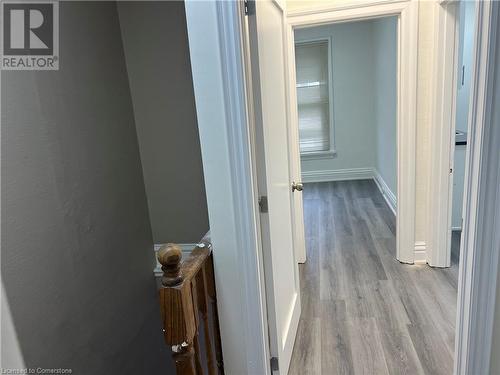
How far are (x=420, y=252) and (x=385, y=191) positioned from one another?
2.14 meters

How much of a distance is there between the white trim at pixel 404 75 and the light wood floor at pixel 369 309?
390 millimetres

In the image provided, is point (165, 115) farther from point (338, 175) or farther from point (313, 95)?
point (338, 175)

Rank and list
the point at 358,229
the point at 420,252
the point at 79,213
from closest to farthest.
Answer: the point at 79,213
the point at 420,252
the point at 358,229

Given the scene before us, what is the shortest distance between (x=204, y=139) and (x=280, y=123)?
0.78m

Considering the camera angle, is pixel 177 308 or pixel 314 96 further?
pixel 314 96

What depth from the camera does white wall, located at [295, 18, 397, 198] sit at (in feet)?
17.9

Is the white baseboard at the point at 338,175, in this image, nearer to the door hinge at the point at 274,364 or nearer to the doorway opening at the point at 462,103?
the doorway opening at the point at 462,103

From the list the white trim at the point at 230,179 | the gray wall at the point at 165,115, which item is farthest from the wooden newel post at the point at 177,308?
the gray wall at the point at 165,115

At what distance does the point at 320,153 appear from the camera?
6.40 metres

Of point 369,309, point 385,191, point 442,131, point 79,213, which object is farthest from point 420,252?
point 79,213

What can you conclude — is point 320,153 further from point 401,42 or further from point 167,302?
point 167,302

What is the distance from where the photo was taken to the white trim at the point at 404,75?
2.80 metres

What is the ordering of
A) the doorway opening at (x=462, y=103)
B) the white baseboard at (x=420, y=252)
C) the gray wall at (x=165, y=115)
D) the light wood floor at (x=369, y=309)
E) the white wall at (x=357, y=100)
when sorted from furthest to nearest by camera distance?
the white wall at (x=357, y=100), the doorway opening at (x=462, y=103), the white baseboard at (x=420, y=252), the gray wall at (x=165, y=115), the light wood floor at (x=369, y=309)

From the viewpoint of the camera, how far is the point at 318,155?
6.43m
